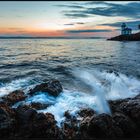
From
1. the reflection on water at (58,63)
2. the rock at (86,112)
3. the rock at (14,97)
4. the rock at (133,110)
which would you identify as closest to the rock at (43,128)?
the rock at (86,112)

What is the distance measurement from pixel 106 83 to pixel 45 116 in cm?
1033

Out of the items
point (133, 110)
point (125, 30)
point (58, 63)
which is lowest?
point (58, 63)

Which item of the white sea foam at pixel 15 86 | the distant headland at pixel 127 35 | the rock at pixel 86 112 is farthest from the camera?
the distant headland at pixel 127 35

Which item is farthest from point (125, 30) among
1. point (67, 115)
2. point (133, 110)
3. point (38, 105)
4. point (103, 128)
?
→ point (103, 128)

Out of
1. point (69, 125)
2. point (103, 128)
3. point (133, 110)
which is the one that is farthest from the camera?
point (133, 110)

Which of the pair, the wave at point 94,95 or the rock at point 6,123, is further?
the wave at point 94,95

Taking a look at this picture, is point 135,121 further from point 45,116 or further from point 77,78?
point 77,78

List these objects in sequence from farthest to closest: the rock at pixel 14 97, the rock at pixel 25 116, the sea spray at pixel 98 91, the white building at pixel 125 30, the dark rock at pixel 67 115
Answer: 1. the white building at pixel 125 30
2. the rock at pixel 14 97
3. the sea spray at pixel 98 91
4. the dark rock at pixel 67 115
5. the rock at pixel 25 116

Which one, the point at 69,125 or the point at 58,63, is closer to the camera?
the point at 69,125

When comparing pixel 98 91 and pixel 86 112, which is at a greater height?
pixel 86 112

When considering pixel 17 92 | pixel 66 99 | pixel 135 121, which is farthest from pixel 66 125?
pixel 17 92

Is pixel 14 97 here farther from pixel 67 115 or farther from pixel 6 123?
pixel 6 123

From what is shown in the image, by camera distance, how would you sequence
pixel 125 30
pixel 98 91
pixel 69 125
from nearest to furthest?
1. pixel 69 125
2. pixel 98 91
3. pixel 125 30

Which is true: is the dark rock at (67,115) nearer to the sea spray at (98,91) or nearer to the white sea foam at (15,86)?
the sea spray at (98,91)
